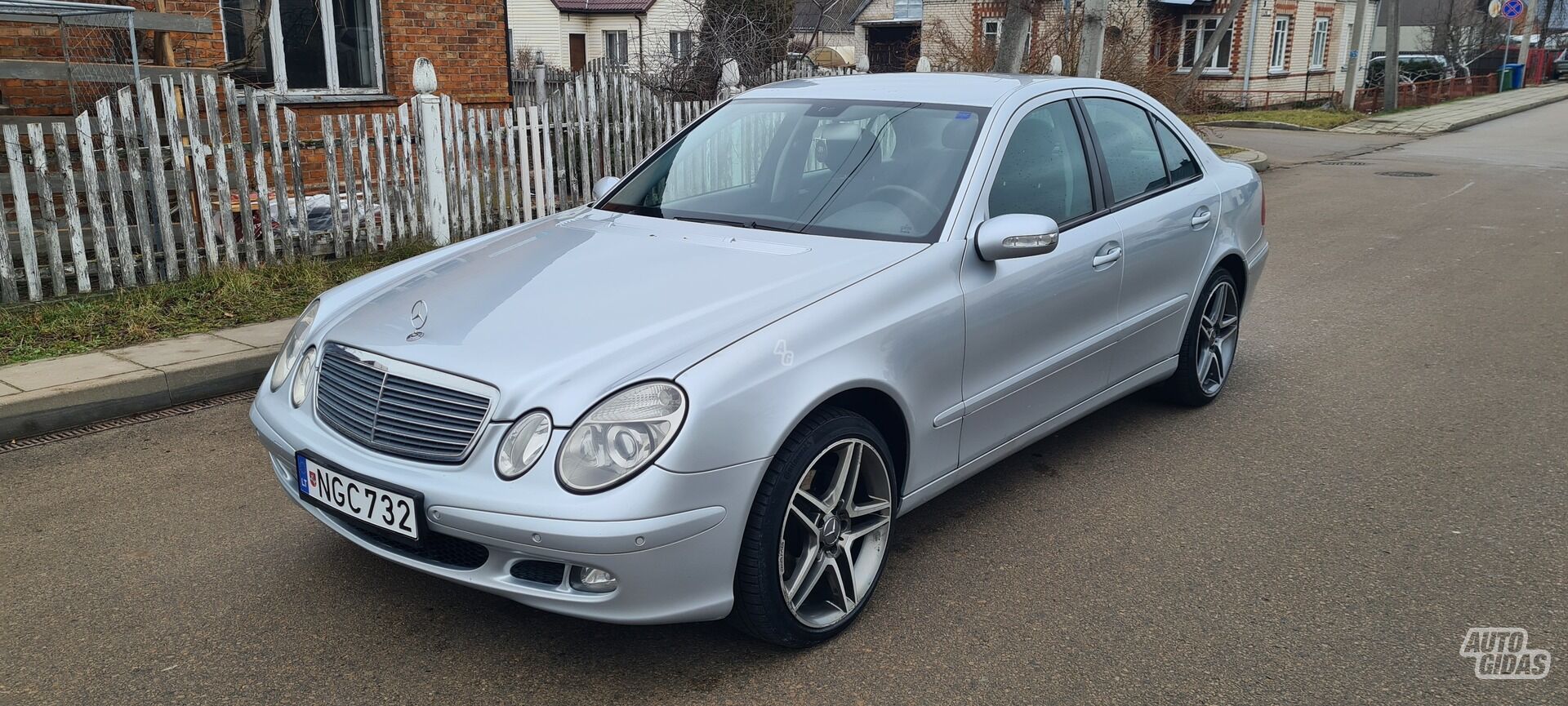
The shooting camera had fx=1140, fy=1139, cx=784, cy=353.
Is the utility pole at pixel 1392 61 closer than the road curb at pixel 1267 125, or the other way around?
the road curb at pixel 1267 125

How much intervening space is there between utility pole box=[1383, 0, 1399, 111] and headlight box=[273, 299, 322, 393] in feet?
100

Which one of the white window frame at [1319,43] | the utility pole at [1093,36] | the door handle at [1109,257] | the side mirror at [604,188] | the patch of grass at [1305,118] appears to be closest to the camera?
the door handle at [1109,257]

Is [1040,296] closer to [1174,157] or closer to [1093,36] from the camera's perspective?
[1174,157]

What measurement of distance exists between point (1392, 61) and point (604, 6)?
86.1 ft

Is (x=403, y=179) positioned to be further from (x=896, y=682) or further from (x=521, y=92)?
(x=521, y=92)

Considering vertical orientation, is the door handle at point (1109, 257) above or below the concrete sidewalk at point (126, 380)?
above

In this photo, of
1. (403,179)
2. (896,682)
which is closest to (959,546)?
(896,682)

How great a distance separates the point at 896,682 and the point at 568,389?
1.19m

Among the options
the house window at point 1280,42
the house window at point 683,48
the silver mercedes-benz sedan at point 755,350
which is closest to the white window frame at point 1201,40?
the house window at point 1280,42

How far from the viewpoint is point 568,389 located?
2877mm

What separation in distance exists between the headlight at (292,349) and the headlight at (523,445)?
1.11m

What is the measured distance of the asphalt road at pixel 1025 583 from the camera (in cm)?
310

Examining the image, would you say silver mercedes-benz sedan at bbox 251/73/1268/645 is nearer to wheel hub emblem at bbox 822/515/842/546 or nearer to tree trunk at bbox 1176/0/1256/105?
wheel hub emblem at bbox 822/515/842/546

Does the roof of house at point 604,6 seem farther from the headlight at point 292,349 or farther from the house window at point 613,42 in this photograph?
the headlight at point 292,349
